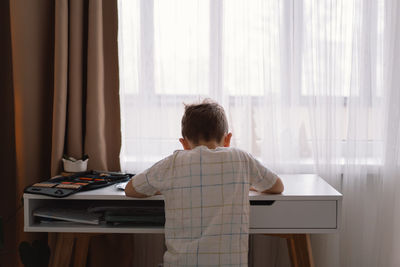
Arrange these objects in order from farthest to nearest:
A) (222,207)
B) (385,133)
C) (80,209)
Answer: (385,133) < (80,209) < (222,207)

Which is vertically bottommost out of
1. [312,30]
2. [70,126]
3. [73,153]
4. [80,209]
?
[80,209]

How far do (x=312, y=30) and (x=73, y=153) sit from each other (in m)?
1.29

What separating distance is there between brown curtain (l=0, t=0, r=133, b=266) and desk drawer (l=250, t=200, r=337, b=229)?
0.80 meters

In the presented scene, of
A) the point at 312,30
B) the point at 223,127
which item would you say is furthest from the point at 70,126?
the point at 312,30

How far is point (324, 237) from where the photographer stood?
208 centimetres

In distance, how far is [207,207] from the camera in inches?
51.9

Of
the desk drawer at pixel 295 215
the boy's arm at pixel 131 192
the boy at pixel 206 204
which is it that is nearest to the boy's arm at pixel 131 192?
the boy's arm at pixel 131 192

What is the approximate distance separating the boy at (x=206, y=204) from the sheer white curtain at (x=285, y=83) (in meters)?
0.70

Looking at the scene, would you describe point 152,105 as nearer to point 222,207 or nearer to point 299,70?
point 299,70

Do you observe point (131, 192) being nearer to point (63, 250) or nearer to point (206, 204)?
point (206, 204)

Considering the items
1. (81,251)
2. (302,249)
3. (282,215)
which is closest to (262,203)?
(282,215)

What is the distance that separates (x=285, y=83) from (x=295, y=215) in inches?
29.1

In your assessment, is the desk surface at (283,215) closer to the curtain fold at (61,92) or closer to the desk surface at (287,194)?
the desk surface at (287,194)

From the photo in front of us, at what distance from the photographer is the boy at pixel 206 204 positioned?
131cm
